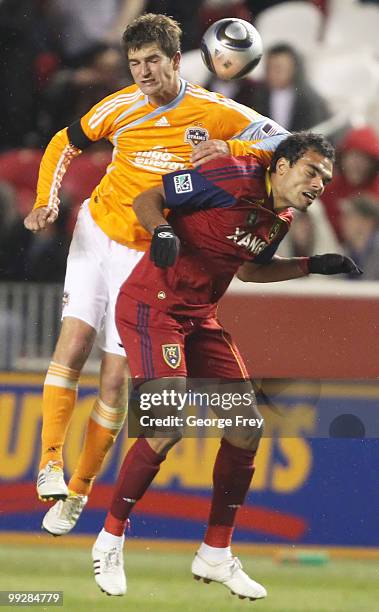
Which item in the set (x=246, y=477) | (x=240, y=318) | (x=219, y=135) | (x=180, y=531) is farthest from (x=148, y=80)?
(x=180, y=531)

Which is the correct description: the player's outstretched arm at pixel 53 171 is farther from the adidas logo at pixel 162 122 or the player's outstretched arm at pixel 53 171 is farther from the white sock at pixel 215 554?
the white sock at pixel 215 554

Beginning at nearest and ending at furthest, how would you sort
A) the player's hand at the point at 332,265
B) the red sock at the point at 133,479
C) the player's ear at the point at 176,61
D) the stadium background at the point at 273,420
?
the red sock at the point at 133,479, the player's ear at the point at 176,61, the player's hand at the point at 332,265, the stadium background at the point at 273,420

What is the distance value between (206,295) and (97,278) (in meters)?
0.54

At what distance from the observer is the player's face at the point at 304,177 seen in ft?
15.6

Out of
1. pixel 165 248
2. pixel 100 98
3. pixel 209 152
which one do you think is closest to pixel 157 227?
pixel 165 248

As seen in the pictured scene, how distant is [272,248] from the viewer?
5.13m

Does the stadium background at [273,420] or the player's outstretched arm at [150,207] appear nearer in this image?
the player's outstretched arm at [150,207]

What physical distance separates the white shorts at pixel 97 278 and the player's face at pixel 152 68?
2.09 ft

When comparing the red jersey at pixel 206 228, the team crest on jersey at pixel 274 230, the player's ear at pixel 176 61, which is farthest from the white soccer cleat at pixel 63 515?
the player's ear at pixel 176 61

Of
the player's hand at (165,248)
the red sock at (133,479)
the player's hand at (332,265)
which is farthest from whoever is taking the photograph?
the player's hand at (332,265)

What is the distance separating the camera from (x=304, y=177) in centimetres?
477

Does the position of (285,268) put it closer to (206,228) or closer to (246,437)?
(206,228)

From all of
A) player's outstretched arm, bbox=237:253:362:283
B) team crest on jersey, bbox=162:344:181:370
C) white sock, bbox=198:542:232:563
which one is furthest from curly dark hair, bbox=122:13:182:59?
white sock, bbox=198:542:232:563

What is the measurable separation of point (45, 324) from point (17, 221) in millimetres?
Answer: 642
